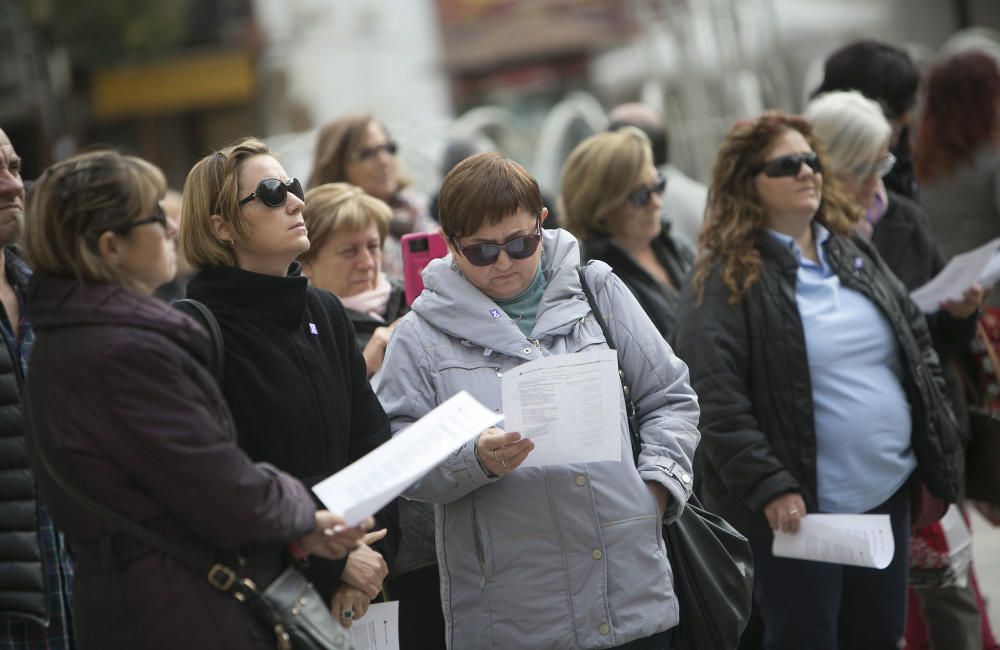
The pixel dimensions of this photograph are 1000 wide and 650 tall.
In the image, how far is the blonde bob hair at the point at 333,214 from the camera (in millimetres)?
4305

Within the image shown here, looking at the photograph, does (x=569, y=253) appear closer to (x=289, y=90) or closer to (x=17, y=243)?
(x=17, y=243)

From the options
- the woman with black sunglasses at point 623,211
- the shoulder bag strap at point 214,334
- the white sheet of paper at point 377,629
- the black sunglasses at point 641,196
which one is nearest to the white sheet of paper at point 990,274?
the woman with black sunglasses at point 623,211

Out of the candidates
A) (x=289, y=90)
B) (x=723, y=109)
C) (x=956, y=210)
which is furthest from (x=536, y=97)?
(x=956, y=210)

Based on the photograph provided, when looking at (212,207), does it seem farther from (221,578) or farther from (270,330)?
(221,578)

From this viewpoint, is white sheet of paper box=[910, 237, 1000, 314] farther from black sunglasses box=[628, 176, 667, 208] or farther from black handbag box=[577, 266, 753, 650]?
black handbag box=[577, 266, 753, 650]

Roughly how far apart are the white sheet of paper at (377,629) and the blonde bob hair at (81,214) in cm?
112

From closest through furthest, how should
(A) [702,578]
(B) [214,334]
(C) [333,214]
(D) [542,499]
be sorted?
(B) [214,334]
(D) [542,499]
(A) [702,578]
(C) [333,214]

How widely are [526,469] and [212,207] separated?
3.32 feet

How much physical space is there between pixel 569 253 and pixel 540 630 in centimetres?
98

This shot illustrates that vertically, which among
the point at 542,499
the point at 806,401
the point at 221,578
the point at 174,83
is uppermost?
the point at 174,83

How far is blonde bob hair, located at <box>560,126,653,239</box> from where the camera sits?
4.87 m

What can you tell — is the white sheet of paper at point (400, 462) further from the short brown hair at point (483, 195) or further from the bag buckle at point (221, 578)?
the short brown hair at point (483, 195)

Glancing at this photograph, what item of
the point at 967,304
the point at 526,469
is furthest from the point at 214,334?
the point at 967,304

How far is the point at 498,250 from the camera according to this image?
329 centimetres
